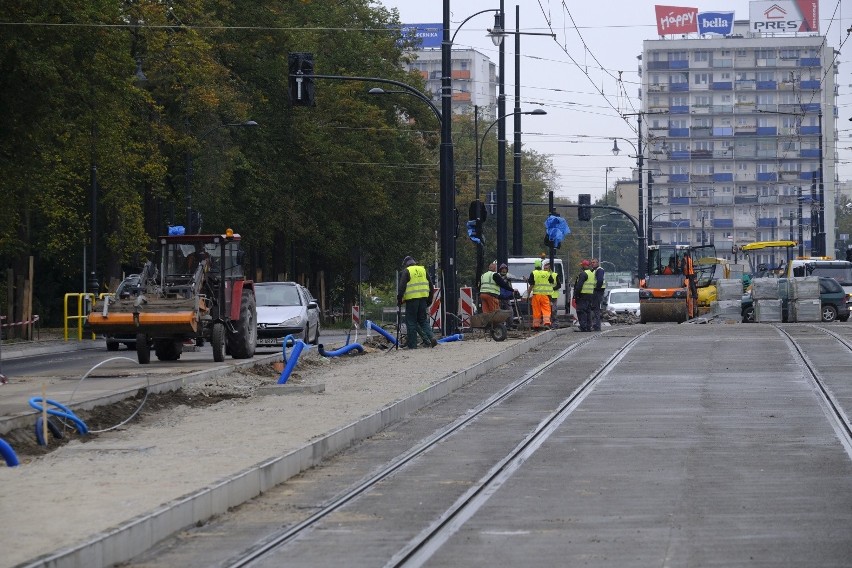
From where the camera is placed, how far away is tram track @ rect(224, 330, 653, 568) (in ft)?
28.7

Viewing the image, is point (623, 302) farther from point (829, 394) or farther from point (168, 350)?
point (829, 394)

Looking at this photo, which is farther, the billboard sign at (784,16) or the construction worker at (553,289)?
the billboard sign at (784,16)

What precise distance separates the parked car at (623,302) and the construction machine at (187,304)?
31999 mm

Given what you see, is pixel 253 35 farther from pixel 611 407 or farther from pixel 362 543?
pixel 362 543

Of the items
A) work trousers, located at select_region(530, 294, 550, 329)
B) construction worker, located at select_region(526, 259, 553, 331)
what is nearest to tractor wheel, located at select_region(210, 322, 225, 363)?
construction worker, located at select_region(526, 259, 553, 331)

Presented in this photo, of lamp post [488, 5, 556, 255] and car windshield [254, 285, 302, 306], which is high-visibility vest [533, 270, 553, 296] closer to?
car windshield [254, 285, 302, 306]

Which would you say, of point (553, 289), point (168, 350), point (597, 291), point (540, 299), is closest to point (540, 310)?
point (540, 299)

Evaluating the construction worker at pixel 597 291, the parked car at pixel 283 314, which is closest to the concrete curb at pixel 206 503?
the parked car at pixel 283 314

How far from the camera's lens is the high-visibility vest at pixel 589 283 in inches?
1431

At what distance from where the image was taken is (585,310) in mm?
37469

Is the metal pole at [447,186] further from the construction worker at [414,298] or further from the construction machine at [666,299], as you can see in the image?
the construction machine at [666,299]

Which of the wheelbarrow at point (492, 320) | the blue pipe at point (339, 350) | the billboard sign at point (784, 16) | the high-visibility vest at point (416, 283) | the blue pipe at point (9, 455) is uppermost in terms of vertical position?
the billboard sign at point (784, 16)

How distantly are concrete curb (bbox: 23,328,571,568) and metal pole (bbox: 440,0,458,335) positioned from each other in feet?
52.9

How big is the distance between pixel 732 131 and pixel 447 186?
147734 millimetres
